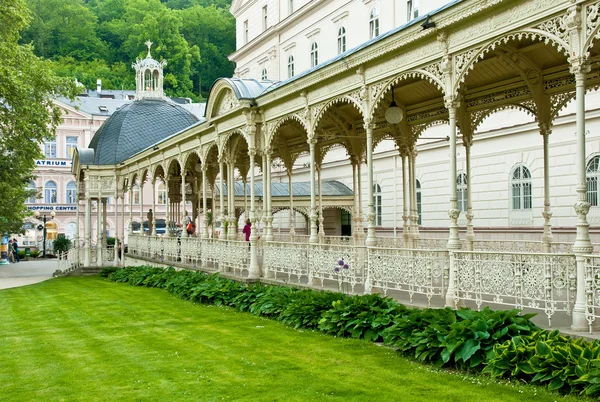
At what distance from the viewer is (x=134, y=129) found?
33656 mm

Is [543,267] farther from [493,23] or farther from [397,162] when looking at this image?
[397,162]

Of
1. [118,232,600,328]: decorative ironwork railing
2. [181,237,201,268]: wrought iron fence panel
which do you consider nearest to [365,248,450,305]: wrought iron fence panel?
[118,232,600,328]: decorative ironwork railing

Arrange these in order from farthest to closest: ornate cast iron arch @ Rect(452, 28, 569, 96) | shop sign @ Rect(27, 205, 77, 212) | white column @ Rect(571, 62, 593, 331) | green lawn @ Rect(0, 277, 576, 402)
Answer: shop sign @ Rect(27, 205, 77, 212) → ornate cast iron arch @ Rect(452, 28, 569, 96) → white column @ Rect(571, 62, 593, 331) → green lawn @ Rect(0, 277, 576, 402)

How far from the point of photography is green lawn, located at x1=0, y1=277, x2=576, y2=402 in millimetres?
7488

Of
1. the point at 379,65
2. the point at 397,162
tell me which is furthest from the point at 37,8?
the point at 379,65

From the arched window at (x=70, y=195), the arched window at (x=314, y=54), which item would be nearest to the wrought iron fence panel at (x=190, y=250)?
the arched window at (x=314, y=54)

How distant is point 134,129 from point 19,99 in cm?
631

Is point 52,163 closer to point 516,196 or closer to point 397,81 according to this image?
point 516,196

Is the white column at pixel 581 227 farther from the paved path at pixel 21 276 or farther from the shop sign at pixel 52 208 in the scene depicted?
the shop sign at pixel 52 208

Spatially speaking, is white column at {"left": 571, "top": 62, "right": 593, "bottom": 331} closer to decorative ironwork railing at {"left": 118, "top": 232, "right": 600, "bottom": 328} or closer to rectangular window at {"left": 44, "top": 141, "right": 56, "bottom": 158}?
decorative ironwork railing at {"left": 118, "top": 232, "right": 600, "bottom": 328}

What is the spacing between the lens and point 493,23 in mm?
9508

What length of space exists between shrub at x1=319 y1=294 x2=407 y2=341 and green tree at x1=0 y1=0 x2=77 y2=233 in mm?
21231

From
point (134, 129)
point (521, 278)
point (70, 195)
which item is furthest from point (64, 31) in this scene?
point (521, 278)

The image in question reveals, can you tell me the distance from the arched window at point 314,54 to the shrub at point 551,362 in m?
34.4
